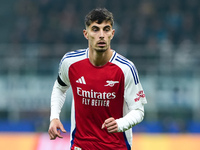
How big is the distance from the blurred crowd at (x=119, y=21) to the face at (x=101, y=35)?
968 cm

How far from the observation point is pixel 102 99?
4793 mm

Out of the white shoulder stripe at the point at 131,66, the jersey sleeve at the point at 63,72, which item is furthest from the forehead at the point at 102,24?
the jersey sleeve at the point at 63,72

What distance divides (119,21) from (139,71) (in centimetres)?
393

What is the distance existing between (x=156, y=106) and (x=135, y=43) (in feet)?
9.60

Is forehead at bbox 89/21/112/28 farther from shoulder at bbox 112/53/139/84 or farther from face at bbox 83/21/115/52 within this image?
shoulder at bbox 112/53/139/84

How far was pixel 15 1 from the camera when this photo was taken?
17406 millimetres

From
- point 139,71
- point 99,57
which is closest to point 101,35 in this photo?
point 99,57

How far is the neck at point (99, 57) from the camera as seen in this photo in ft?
15.7

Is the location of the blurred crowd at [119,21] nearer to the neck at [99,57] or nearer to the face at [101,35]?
the neck at [99,57]

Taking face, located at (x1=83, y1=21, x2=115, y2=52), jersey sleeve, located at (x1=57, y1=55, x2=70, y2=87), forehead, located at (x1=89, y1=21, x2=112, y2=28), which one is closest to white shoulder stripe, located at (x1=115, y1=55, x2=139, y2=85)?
face, located at (x1=83, y1=21, x2=115, y2=52)

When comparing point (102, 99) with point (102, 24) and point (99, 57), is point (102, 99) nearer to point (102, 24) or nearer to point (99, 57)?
point (99, 57)

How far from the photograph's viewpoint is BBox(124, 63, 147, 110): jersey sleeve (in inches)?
185

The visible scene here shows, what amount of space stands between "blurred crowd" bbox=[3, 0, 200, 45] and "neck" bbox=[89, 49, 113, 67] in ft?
31.2

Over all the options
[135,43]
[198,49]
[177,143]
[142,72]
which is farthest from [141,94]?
[135,43]
